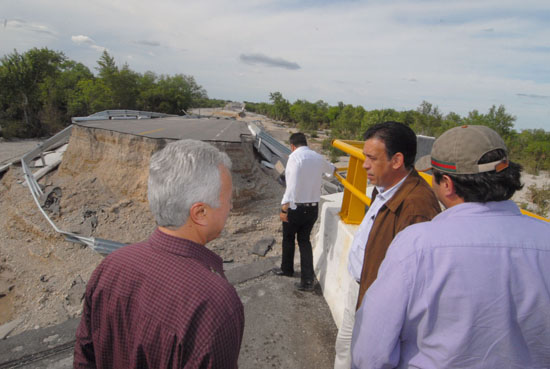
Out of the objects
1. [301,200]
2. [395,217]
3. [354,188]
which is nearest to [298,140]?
[301,200]

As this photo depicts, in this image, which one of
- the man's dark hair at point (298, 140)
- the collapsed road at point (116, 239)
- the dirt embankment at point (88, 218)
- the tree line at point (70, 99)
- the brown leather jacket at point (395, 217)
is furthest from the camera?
the tree line at point (70, 99)

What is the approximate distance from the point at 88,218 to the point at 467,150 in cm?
1005

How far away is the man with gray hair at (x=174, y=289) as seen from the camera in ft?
3.64

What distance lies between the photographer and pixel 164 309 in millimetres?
1144

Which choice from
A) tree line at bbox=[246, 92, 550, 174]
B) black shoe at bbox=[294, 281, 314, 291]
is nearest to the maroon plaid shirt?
black shoe at bbox=[294, 281, 314, 291]

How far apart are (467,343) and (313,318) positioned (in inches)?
88.6

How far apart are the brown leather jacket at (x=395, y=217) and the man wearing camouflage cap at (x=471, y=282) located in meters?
0.49

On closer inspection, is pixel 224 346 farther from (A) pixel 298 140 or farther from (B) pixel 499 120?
(B) pixel 499 120

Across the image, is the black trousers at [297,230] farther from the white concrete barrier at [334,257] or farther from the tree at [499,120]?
the tree at [499,120]

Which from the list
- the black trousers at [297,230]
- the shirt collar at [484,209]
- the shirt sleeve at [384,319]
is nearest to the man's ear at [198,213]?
the shirt sleeve at [384,319]

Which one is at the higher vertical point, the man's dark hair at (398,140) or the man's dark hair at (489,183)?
the man's dark hair at (398,140)

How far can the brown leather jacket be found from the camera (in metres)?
1.86

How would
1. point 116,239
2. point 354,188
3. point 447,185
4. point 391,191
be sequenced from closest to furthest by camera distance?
point 447,185 → point 391,191 → point 354,188 → point 116,239

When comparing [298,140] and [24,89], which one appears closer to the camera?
[298,140]
